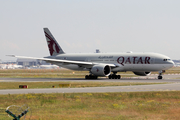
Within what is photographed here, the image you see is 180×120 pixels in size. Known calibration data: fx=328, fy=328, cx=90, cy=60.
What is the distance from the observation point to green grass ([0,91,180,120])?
19703mm

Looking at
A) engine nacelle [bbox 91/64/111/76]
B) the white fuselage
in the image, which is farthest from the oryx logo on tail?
engine nacelle [bbox 91/64/111/76]

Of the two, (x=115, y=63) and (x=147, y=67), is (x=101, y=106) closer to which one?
(x=147, y=67)

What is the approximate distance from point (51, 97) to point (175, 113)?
11528 millimetres

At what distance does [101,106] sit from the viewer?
23.8 m

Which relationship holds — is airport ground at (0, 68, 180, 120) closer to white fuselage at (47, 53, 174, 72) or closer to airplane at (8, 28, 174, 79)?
white fuselage at (47, 53, 174, 72)

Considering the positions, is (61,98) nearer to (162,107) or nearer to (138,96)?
(138,96)

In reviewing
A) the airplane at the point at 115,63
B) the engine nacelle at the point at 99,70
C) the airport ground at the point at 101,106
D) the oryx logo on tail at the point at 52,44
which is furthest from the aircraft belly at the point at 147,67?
the airport ground at the point at 101,106

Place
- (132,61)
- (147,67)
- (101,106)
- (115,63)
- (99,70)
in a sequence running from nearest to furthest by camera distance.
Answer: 1. (101,106)
2. (99,70)
3. (147,67)
4. (132,61)
5. (115,63)

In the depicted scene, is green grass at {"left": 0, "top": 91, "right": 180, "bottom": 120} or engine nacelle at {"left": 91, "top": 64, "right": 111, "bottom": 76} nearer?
green grass at {"left": 0, "top": 91, "right": 180, "bottom": 120}

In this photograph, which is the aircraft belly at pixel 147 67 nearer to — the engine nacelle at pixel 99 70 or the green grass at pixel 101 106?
the engine nacelle at pixel 99 70

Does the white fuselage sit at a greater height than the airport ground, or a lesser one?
greater

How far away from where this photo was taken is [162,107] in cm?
2338

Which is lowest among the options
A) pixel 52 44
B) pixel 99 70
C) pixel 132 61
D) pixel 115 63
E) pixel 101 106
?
pixel 101 106

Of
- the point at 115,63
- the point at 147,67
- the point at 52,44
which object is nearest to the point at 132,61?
the point at 147,67
